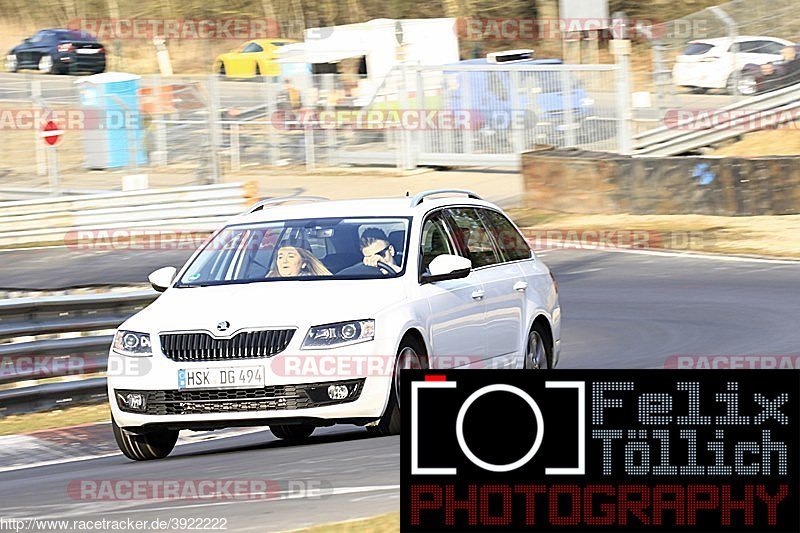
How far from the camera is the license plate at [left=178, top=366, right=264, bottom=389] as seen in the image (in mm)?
9234

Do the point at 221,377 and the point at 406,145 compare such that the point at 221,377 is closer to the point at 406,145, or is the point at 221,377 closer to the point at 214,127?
the point at 214,127

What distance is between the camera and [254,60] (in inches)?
2176

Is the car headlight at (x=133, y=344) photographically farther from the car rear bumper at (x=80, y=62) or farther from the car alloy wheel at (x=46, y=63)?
the car alloy wheel at (x=46, y=63)

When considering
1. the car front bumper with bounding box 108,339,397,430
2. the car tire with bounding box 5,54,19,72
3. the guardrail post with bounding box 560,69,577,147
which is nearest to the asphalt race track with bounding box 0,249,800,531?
the car front bumper with bounding box 108,339,397,430

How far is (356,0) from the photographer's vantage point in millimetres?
68938

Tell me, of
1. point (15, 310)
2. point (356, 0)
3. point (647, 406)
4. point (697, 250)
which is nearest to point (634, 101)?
point (697, 250)

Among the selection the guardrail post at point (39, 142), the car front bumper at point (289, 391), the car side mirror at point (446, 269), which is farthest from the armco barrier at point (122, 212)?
the car front bumper at point (289, 391)

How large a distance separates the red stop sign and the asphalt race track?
3.83 metres

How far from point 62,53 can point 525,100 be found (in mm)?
30302

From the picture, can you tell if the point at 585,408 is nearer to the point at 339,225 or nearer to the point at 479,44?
the point at 339,225

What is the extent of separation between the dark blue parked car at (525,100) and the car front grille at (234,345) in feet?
71.4

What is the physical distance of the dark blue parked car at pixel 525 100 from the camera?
101ft

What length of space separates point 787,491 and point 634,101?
84.2 ft

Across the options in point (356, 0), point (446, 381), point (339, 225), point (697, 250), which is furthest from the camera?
point (356, 0)
